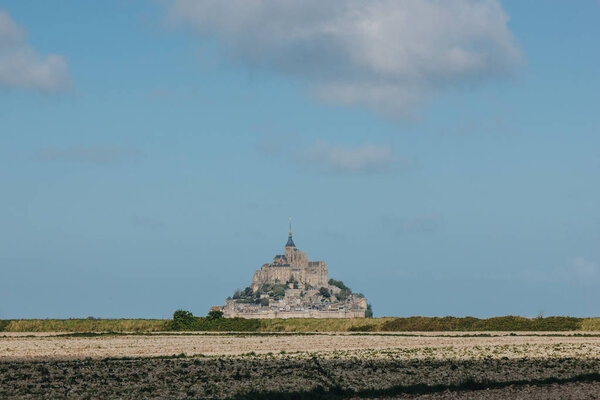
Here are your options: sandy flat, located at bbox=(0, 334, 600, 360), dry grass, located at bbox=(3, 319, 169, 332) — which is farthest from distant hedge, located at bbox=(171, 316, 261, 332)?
sandy flat, located at bbox=(0, 334, 600, 360)

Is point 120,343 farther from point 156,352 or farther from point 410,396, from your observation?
point 410,396

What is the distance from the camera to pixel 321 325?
89.6 metres

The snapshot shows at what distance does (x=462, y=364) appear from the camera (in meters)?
38.3

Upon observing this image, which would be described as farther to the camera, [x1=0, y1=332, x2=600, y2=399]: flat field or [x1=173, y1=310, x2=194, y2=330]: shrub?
[x1=173, y1=310, x2=194, y2=330]: shrub

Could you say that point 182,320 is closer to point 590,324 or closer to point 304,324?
point 304,324

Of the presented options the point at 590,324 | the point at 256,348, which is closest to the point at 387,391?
the point at 256,348

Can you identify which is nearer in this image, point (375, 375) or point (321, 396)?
point (321, 396)

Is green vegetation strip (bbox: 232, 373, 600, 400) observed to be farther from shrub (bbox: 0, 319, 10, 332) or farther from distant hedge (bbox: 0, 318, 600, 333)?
shrub (bbox: 0, 319, 10, 332)

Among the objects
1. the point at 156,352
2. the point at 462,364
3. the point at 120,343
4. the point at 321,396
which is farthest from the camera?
the point at 120,343

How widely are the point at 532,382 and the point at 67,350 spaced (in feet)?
104

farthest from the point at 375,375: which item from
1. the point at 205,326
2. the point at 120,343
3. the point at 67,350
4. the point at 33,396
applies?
the point at 205,326

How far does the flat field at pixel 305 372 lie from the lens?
2867 cm

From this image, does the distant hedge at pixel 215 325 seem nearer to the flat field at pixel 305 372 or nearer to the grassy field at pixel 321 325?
the grassy field at pixel 321 325

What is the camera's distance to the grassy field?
82688mm
